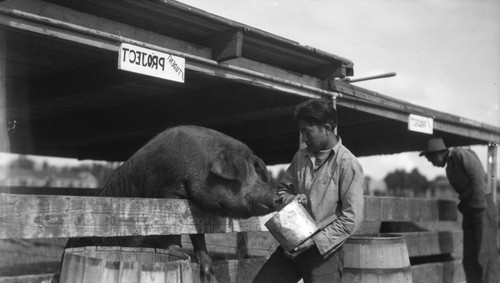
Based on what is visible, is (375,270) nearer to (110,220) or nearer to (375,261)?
(375,261)

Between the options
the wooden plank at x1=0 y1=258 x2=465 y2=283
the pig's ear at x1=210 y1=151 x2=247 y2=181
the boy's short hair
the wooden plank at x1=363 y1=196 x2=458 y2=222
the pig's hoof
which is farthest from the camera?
the wooden plank at x1=363 y1=196 x2=458 y2=222

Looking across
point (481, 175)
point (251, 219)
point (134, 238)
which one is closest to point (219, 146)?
point (251, 219)

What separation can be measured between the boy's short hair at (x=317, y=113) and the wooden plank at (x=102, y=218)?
1078 mm

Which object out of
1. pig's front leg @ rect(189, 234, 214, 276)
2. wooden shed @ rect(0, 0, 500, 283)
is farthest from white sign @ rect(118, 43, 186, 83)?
pig's front leg @ rect(189, 234, 214, 276)

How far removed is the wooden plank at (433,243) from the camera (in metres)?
7.36

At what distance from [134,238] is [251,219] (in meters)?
0.98

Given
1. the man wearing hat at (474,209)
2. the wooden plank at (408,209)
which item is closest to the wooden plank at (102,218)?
the wooden plank at (408,209)

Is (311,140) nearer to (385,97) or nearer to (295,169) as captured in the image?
(295,169)

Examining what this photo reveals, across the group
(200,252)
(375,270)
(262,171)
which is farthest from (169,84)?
(375,270)

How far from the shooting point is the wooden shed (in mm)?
4230

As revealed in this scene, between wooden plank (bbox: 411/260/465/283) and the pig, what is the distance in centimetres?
323

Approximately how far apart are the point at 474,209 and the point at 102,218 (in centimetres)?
595

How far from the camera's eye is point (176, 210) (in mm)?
4066

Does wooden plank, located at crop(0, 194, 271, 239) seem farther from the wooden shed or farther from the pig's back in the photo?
the wooden shed
